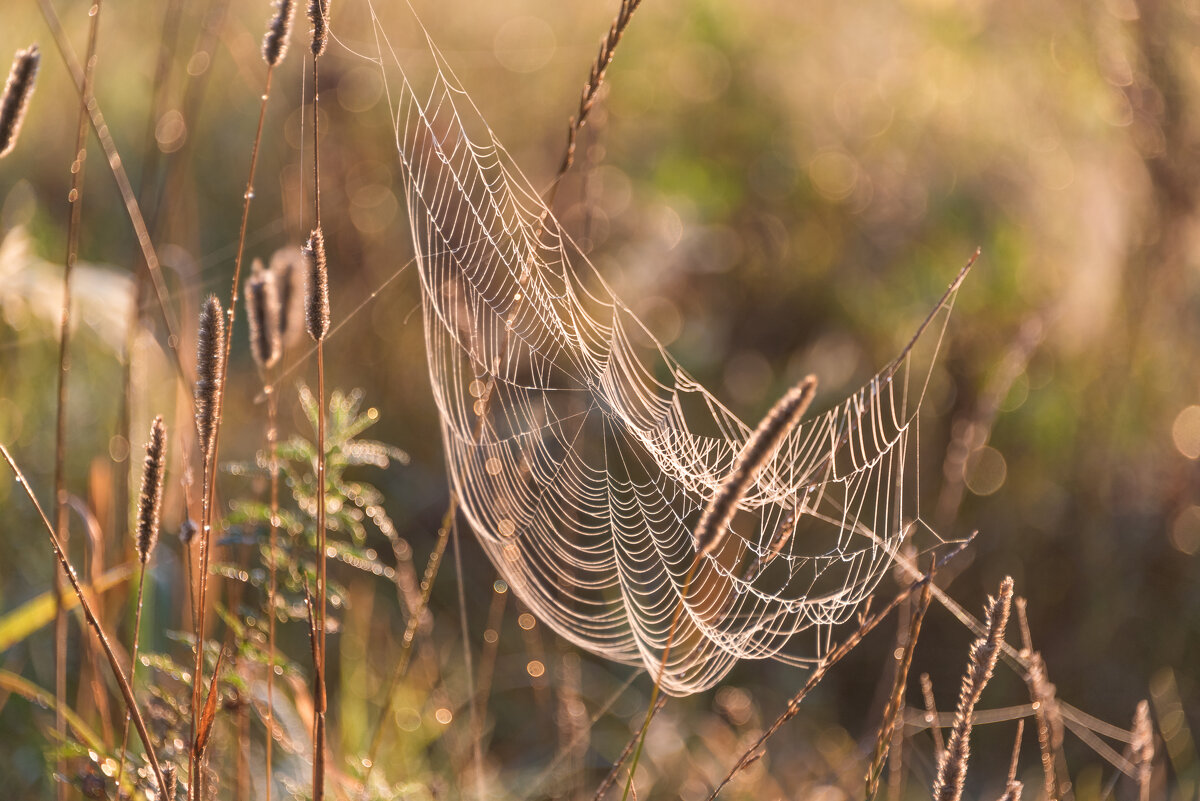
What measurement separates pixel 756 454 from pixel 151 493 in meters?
0.60

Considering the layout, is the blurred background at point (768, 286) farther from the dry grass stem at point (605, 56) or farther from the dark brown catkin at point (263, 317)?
the dark brown catkin at point (263, 317)

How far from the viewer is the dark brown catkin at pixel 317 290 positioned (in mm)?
1028

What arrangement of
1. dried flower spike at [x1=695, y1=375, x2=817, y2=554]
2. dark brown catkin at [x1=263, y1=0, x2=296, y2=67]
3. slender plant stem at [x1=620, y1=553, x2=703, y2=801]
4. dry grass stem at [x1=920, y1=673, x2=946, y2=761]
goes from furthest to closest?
dry grass stem at [x1=920, y1=673, x2=946, y2=761] < dark brown catkin at [x1=263, y1=0, x2=296, y2=67] < slender plant stem at [x1=620, y1=553, x2=703, y2=801] < dried flower spike at [x1=695, y1=375, x2=817, y2=554]

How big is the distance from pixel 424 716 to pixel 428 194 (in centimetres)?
264

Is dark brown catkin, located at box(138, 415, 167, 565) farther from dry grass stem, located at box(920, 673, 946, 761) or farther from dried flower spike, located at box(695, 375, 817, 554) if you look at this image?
→ dry grass stem, located at box(920, 673, 946, 761)

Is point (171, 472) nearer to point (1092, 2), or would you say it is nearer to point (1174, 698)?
point (1174, 698)

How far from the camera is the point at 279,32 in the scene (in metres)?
1.05

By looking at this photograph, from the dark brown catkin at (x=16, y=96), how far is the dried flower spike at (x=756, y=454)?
76 centimetres

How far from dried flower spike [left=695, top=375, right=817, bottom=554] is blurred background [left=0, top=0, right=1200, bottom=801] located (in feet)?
4.20

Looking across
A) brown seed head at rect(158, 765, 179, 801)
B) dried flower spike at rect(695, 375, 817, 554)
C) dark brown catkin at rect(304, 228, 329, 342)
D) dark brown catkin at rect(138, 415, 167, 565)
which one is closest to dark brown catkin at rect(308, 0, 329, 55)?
dark brown catkin at rect(304, 228, 329, 342)

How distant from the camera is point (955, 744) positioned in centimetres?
102

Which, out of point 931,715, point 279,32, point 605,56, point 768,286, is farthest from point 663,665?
point 768,286

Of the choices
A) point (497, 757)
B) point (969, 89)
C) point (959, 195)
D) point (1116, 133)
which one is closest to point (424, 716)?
point (497, 757)

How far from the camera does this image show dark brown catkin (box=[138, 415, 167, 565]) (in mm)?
961
